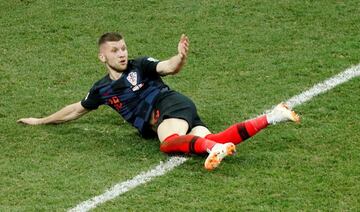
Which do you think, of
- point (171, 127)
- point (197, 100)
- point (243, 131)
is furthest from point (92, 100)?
point (243, 131)

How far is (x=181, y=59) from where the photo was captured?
23.8 feet

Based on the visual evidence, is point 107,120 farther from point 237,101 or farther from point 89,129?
point 237,101

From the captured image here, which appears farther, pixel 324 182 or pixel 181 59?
pixel 181 59

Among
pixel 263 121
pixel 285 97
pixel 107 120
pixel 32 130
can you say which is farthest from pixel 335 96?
pixel 32 130

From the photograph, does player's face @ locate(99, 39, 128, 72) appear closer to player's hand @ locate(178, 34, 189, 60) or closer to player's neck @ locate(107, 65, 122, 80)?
player's neck @ locate(107, 65, 122, 80)

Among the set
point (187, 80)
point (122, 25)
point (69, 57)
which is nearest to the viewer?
point (187, 80)

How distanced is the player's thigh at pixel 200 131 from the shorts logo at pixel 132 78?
2.04ft

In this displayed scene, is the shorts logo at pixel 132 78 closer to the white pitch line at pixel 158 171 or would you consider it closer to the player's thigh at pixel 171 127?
the player's thigh at pixel 171 127

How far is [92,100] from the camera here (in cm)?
779

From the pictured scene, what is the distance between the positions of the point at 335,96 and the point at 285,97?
43 centimetres

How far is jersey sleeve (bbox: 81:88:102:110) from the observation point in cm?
777

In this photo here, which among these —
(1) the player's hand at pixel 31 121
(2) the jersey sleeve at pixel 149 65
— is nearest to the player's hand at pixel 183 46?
(2) the jersey sleeve at pixel 149 65

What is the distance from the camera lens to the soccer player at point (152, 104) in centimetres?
712

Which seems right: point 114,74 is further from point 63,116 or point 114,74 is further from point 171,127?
point 171,127
